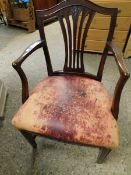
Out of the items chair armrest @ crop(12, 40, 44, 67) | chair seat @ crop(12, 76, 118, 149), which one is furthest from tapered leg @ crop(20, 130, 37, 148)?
chair armrest @ crop(12, 40, 44, 67)

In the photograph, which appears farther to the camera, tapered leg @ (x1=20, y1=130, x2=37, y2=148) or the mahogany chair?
tapered leg @ (x1=20, y1=130, x2=37, y2=148)

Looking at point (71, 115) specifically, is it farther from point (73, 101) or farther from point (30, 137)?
point (30, 137)

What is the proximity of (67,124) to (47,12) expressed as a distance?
624 millimetres

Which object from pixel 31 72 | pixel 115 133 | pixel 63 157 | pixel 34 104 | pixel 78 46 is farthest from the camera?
pixel 31 72

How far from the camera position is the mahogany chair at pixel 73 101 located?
0.88m

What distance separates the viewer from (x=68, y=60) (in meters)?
1.21

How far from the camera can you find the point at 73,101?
3.34ft

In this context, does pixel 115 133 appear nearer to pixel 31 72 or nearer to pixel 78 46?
pixel 78 46

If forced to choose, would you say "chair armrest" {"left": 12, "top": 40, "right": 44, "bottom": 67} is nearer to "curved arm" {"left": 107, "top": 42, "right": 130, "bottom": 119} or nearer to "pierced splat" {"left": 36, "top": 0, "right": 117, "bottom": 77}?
"pierced splat" {"left": 36, "top": 0, "right": 117, "bottom": 77}

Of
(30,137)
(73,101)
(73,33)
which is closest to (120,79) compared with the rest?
(73,101)

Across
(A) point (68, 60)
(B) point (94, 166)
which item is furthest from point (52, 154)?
(A) point (68, 60)

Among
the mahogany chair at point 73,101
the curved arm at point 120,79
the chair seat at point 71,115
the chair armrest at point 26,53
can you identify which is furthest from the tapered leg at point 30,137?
the curved arm at point 120,79

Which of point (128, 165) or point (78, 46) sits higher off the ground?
point (78, 46)

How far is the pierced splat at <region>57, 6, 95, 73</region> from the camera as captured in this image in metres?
1.06
